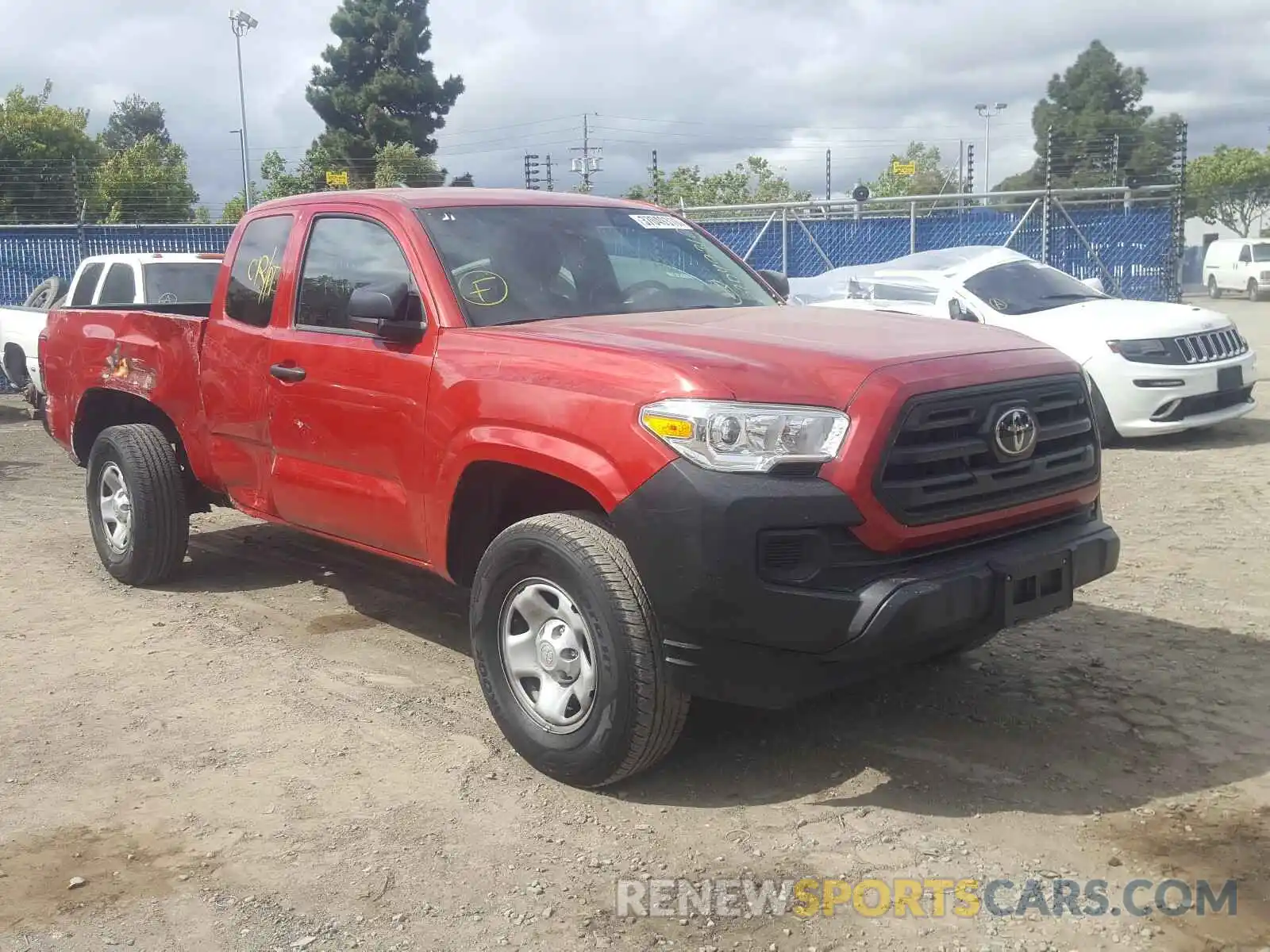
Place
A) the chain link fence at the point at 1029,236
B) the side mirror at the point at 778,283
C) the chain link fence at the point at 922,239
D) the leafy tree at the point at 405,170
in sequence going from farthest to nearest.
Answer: the leafy tree at the point at 405,170, the chain link fence at the point at 1029,236, the chain link fence at the point at 922,239, the side mirror at the point at 778,283

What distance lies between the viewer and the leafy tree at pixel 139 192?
34781 mm

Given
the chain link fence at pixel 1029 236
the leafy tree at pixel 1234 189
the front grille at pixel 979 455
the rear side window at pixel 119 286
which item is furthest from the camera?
the leafy tree at pixel 1234 189

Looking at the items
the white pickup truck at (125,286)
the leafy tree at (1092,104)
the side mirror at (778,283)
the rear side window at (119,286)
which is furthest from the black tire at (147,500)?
the leafy tree at (1092,104)

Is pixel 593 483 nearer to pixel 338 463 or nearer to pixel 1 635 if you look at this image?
pixel 338 463

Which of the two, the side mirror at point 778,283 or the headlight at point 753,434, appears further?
the side mirror at point 778,283

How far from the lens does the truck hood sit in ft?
11.4

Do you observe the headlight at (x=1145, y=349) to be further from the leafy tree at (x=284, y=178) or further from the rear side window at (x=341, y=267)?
the leafy tree at (x=284, y=178)

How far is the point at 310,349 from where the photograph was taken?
4.89 metres

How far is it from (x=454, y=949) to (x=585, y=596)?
1.06 metres

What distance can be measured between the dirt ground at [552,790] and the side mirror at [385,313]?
4.66ft

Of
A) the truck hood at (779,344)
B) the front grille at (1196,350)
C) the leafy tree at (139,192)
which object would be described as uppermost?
the leafy tree at (139,192)

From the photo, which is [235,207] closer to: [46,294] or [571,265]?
[46,294]

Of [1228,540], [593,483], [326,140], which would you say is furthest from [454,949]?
[326,140]

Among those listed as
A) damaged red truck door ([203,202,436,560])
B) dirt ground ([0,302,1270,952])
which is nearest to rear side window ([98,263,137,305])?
dirt ground ([0,302,1270,952])
